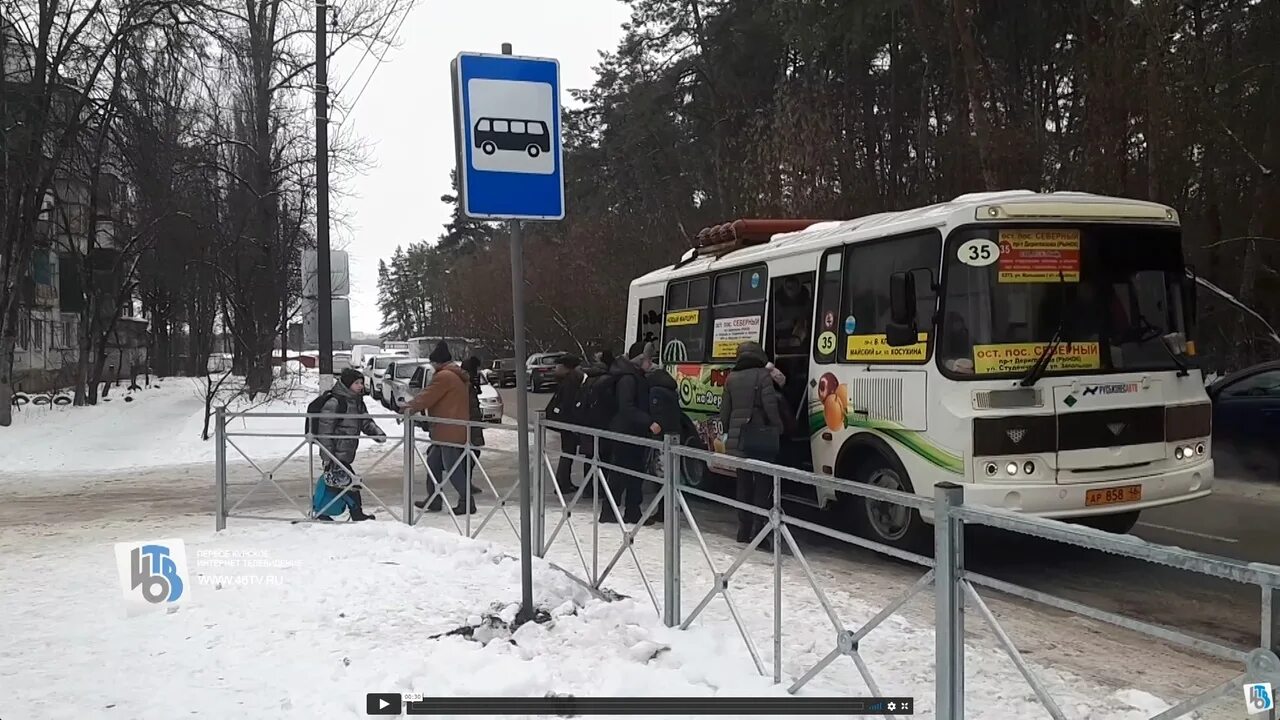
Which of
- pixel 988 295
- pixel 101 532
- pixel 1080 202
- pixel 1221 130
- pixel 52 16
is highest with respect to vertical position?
pixel 52 16

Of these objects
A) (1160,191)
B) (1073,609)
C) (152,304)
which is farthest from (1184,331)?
(152,304)

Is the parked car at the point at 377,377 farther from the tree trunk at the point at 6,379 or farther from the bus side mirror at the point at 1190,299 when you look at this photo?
the bus side mirror at the point at 1190,299

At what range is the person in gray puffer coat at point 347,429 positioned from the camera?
891 centimetres

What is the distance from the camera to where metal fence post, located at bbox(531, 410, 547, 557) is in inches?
274

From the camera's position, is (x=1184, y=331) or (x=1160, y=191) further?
(x=1160, y=191)

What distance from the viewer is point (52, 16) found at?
61.5 ft

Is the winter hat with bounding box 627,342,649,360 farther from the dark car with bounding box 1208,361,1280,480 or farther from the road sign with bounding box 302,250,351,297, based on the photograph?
the dark car with bounding box 1208,361,1280,480

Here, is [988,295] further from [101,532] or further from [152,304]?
[152,304]

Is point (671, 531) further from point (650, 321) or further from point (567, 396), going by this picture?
point (650, 321)

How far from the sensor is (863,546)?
400 cm

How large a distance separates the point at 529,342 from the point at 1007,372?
3629 centimetres

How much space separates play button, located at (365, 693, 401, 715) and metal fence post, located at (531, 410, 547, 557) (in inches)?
112

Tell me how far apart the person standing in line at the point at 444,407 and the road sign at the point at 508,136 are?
4.40 m

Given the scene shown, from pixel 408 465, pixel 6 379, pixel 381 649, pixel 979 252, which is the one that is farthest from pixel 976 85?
pixel 6 379
